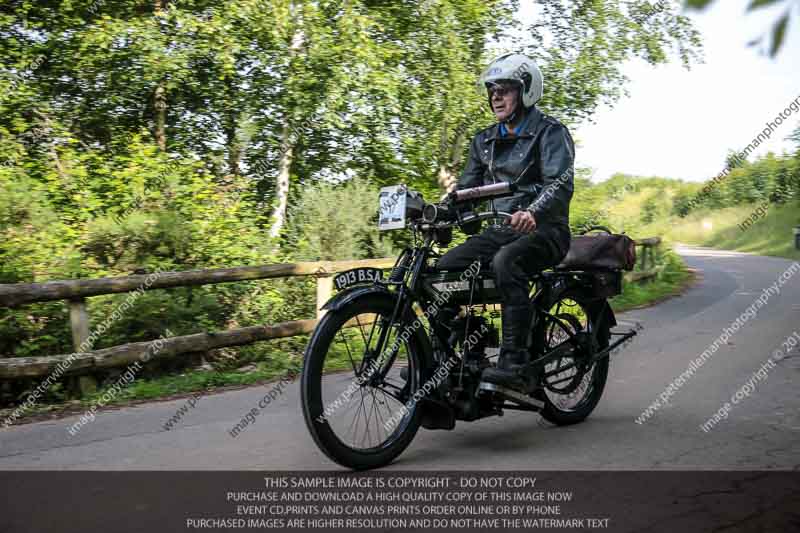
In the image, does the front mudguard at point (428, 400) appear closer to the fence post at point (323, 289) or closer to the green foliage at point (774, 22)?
the green foliage at point (774, 22)

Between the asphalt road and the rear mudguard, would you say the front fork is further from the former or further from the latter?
the rear mudguard

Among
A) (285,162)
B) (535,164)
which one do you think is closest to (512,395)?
(535,164)

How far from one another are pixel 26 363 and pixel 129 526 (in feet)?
10.9

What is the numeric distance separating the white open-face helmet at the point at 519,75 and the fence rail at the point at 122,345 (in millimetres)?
3612

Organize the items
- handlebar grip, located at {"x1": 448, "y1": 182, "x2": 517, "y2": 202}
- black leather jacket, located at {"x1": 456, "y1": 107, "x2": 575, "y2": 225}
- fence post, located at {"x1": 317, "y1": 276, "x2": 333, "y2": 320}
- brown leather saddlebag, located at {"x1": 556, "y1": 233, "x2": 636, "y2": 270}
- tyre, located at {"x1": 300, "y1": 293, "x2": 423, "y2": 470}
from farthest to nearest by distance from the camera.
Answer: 1. fence post, located at {"x1": 317, "y1": 276, "x2": 333, "y2": 320}
2. brown leather saddlebag, located at {"x1": 556, "y1": 233, "x2": 636, "y2": 270}
3. black leather jacket, located at {"x1": 456, "y1": 107, "x2": 575, "y2": 225}
4. handlebar grip, located at {"x1": 448, "y1": 182, "x2": 517, "y2": 202}
5. tyre, located at {"x1": 300, "y1": 293, "x2": 423, "y2": 470}

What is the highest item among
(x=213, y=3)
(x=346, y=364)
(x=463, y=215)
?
(x=213, y=3)

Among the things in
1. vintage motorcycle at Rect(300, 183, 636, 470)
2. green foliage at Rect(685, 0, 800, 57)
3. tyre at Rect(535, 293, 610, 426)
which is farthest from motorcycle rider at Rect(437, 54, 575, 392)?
green foliage at Rect(685, 0, 800, 57)

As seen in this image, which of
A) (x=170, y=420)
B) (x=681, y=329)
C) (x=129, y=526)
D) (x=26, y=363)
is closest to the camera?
(x=129, y=526)

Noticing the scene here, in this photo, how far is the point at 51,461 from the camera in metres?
4.30

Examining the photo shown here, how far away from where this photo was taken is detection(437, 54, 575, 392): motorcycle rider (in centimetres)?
438

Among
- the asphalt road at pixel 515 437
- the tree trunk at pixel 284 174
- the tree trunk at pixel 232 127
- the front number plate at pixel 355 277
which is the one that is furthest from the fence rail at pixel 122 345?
the tree trunk at pixel 232 127

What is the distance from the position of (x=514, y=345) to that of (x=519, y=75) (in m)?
1.65

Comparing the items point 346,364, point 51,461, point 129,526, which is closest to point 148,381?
point 51,461

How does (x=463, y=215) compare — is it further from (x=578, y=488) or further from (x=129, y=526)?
(x=129, y=526)
